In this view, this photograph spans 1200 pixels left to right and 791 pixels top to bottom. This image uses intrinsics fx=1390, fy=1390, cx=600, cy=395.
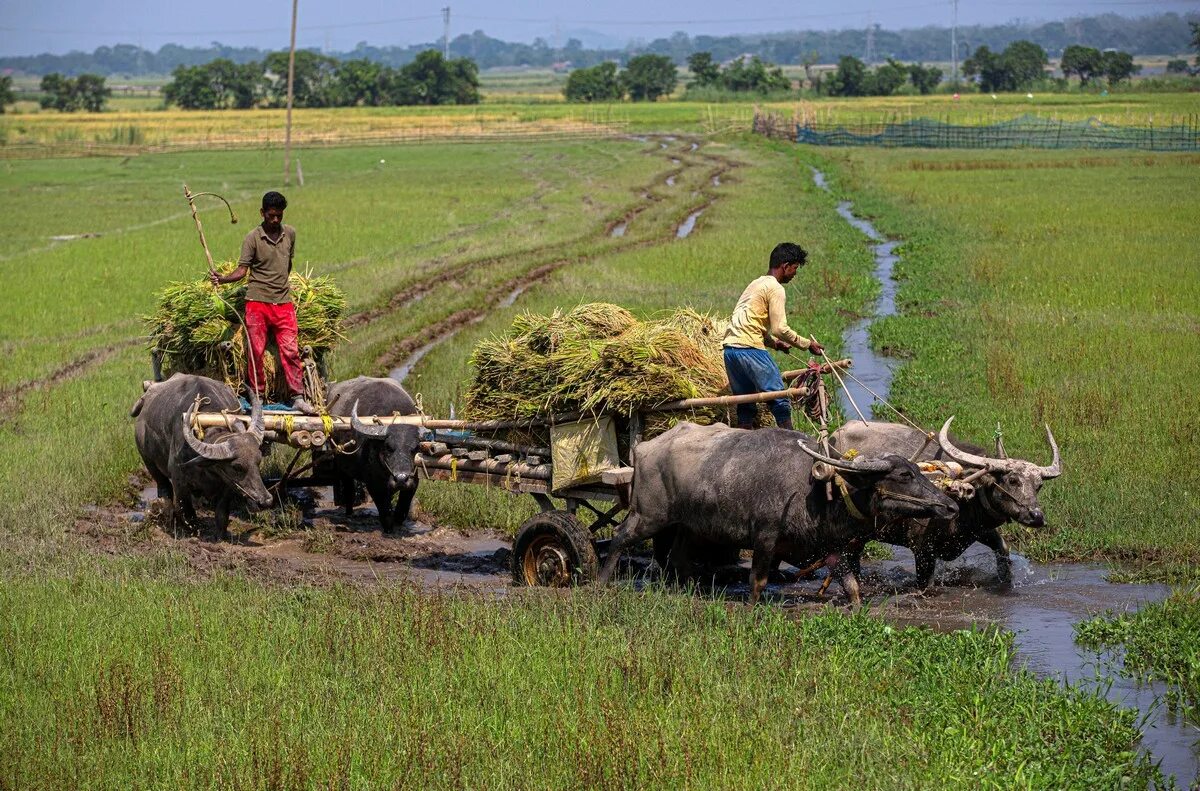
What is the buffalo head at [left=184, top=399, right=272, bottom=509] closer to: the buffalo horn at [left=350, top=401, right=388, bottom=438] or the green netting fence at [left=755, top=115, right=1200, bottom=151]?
the buffalo horn at [left=350, top=401, right=388, bottom=438]

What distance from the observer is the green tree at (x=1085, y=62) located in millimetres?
123500

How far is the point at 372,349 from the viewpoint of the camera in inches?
677

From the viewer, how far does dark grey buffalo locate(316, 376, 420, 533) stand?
33.7 feet

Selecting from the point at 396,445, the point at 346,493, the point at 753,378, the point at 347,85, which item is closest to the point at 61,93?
the point at 347,85

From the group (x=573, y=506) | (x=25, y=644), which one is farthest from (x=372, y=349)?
(x=25, y=644)

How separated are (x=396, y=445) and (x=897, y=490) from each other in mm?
3879

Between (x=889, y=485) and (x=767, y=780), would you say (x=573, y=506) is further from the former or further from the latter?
(x=767, y=780)

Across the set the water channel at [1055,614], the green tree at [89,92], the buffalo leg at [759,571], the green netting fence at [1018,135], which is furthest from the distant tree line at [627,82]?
the buffalo leg at [759,571]

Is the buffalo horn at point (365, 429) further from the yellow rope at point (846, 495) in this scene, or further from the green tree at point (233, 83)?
the green tree at point (233, 83)

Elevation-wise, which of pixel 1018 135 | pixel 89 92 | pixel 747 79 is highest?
pixel 747 79

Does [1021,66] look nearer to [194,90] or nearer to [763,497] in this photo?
[194,90]

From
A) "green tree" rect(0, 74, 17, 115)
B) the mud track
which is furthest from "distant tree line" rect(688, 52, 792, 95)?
the mud track

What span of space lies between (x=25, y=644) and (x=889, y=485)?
15.9 ft

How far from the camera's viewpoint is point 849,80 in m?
115
